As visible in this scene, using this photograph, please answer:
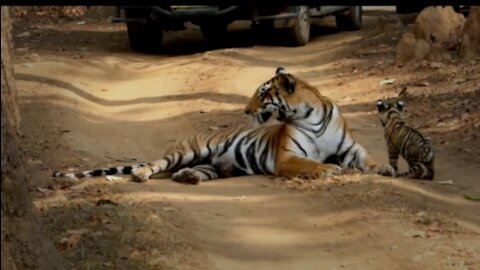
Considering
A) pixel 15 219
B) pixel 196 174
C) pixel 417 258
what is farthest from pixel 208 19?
pixel 15 219

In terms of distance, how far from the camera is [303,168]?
8148 millimetres

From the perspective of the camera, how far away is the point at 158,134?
1087 cm

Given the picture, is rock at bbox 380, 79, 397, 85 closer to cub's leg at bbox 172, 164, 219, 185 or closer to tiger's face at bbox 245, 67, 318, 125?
tiger's face at bbox 245, 67, 318, 125

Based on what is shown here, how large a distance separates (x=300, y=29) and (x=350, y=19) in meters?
3.25

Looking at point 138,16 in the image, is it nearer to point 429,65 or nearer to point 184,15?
point 184,15

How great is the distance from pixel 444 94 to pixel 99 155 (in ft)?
16.3

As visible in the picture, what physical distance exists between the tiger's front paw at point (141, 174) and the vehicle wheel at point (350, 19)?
12.8 m

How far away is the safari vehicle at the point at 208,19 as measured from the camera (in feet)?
54.1

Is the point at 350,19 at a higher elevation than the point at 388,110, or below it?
below

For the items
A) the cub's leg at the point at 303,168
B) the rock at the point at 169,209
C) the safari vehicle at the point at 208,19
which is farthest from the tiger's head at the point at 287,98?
the safari vehicle at the point at 208,19

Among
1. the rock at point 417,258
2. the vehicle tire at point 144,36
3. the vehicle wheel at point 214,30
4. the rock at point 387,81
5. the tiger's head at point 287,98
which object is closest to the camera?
the rock at point 417,258

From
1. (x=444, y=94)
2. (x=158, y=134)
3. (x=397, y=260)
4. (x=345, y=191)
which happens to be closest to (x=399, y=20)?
(x=444, y=94)

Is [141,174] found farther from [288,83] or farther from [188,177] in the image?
[288,83]

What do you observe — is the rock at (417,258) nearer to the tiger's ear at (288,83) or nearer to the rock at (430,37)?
the tiger's ear at (288,83)
